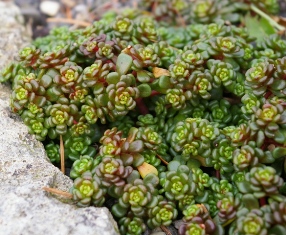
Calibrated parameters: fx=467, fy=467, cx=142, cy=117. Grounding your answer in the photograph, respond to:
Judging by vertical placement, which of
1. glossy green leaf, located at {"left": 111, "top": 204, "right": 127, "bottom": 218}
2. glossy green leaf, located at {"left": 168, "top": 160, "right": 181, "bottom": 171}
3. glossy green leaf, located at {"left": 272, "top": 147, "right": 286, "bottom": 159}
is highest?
glossy green leaf, located at {"left": 272, "top": 147, "right": 286, "bottom": 159}

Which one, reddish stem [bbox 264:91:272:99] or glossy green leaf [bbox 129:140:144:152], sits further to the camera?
reddish stem [bbox 264:91:272:99]

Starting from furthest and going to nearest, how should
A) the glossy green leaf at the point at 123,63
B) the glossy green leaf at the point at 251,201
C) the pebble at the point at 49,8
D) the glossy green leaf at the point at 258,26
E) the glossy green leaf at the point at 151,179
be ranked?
the pebble at the point at 49,8
the glossy green leaf at the point at 258,26
the glossy green leaf at the point at 123,63
the glossy green leaf at the point at 151,179
the glossy green leaf at the point at 251,201

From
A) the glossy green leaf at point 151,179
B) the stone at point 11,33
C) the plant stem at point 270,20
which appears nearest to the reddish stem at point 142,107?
the glossy green leaf at point 151,179

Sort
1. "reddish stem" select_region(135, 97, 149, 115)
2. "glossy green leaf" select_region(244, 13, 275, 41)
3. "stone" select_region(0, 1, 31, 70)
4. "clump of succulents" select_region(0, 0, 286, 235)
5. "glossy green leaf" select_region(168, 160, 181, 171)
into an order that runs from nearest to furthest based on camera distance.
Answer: "clump of succulents" select_region(0, 0, 286, 235)
"glossy green leaf" select_region(168, 160, 181, 171)
"reddish stem" select_region(135, 97, 149, 115)
"stone" select_region(0, 1, 31, 70)
"glossy green leaf" select_region(244, 13, 275, 41)

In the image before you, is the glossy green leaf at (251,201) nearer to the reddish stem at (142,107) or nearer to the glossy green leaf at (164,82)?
the glossy green leaf at (164,82)

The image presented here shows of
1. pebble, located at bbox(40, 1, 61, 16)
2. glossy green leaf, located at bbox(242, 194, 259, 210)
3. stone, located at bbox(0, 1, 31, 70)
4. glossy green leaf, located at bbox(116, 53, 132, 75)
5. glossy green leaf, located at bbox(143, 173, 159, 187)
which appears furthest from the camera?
pebble, located at bbox(40, 1, 61, 16)

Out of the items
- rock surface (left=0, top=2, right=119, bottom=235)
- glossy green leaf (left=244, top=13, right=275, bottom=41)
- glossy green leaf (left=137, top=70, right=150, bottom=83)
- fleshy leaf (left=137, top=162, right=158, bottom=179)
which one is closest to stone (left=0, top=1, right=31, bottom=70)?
rock surface (left=0, top=2, right=119, bottom=235)

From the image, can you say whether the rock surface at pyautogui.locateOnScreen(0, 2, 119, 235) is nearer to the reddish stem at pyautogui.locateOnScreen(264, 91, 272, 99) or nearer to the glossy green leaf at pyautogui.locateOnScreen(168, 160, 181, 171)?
the glossy green leaf at pyautogui.locateOnScreen(168, 160, 181, 171)

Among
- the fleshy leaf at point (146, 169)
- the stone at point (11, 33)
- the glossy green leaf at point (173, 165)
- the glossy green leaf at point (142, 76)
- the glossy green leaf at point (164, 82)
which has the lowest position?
the glossy green leaf at point (173, 165)
